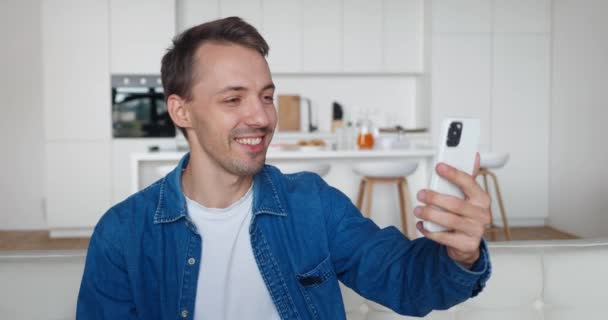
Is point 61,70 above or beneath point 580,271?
above

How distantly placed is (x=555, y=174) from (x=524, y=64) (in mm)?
1114

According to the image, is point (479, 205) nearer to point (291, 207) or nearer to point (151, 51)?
point (291, 207)

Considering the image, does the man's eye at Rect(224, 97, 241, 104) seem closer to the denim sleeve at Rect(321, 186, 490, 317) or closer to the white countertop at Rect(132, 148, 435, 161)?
the denim sleeve at Rect(321, 186, 490, 317)

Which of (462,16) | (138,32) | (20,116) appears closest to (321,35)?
(462,16)

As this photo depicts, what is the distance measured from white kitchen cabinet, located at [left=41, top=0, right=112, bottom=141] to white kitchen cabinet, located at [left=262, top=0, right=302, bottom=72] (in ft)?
4.93

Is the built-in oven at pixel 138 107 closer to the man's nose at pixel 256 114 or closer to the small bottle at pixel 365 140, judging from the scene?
the small bottle at pixel 365 140

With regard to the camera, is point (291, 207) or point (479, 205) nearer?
point (479, 205)

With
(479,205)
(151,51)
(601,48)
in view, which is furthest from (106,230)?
(601,48)

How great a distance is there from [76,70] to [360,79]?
9.13 ft

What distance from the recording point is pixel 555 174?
5.68m

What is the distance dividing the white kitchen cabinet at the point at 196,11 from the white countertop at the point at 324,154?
2035mm

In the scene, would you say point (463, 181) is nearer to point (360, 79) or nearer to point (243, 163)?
point (243, 163)

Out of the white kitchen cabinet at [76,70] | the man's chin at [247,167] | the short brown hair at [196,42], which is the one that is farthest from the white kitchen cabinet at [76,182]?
the man's chin at [247,167]

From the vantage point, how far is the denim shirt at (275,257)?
119 cm
